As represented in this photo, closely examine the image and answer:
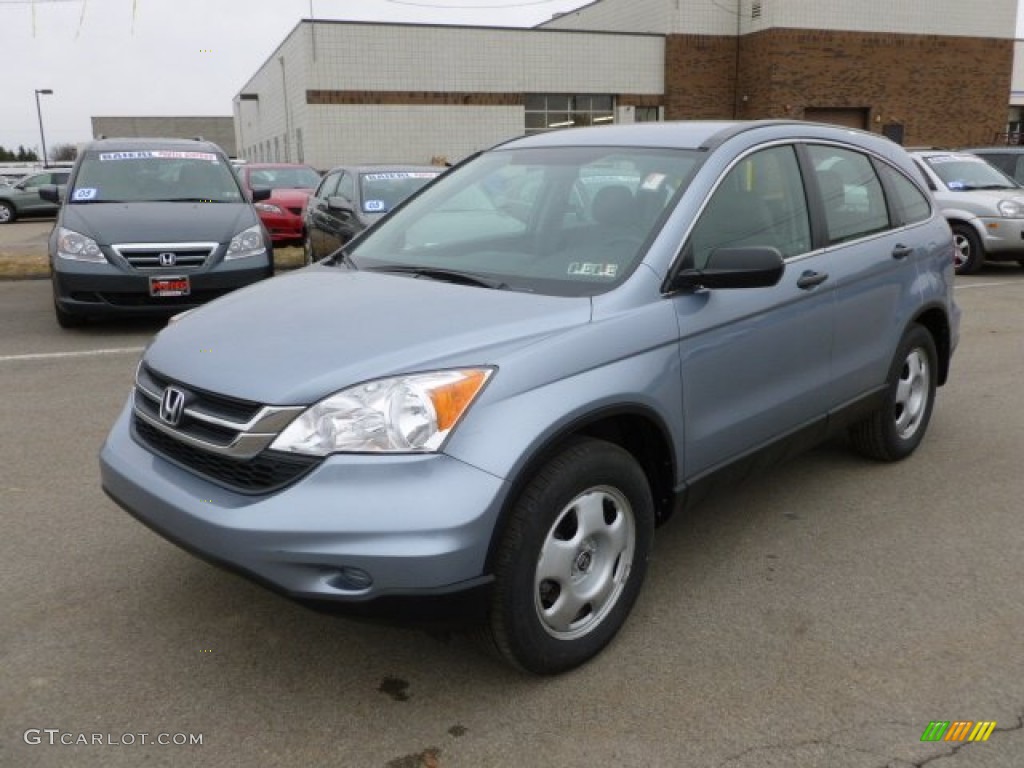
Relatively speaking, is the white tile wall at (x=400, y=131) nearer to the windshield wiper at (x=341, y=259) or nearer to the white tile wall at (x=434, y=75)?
the white tile wall at (x=434, y=75)

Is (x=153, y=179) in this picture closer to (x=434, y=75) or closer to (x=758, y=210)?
(x=758, y=210)

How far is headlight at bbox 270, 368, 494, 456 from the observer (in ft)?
8.20

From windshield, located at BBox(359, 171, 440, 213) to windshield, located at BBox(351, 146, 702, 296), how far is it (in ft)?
20.8

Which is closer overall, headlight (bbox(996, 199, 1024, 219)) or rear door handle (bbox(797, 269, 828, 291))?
rear door handle (bbox(797, 269, 828, 291))

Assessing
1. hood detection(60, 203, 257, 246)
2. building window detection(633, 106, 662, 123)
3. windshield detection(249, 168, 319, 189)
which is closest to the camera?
hood detection(60, 203, 257, 246)

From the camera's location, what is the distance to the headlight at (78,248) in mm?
7836

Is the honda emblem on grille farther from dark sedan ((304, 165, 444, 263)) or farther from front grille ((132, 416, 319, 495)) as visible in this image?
dark sedan ((304, 165, 444, 263))

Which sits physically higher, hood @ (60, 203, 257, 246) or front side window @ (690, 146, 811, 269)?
front side window @ (690, 146, 811, 269)

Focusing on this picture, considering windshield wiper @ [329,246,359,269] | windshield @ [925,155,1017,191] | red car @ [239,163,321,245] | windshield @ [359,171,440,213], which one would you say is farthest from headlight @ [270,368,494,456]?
red car @ [239,163,321,245]

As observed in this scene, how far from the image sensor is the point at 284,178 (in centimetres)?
1744

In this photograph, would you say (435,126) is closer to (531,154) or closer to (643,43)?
(643,43)

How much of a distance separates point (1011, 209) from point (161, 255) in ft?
34.2

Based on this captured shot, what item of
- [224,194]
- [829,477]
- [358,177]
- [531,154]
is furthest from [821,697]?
[358,177]

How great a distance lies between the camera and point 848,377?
13.6ft
